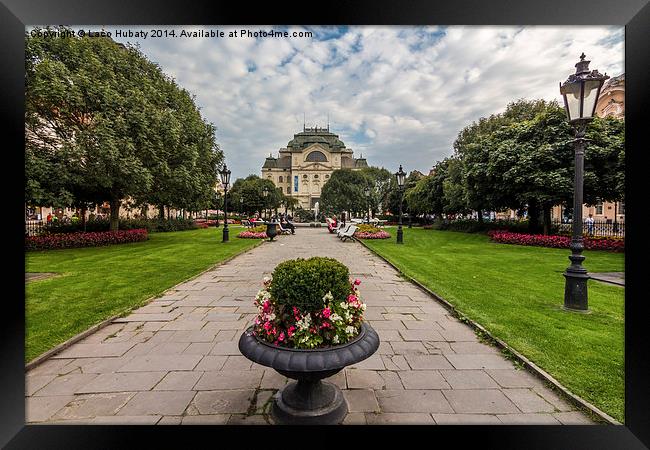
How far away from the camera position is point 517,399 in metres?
2.90

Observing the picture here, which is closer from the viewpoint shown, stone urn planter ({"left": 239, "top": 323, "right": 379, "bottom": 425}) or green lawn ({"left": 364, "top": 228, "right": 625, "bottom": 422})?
stone urn planter ({"left": 239, "top": 323, "right": 379, "bottom": 425})

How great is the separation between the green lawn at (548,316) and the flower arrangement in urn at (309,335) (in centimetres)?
246

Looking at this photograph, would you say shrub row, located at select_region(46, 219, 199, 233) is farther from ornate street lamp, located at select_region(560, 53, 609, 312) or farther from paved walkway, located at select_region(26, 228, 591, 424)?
ornate street lamp, located at select_region(560, 53, 609, 312)

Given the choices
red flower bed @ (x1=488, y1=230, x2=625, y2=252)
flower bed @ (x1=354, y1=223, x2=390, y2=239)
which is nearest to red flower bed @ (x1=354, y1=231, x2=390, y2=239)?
flower bed @ (x1=354, y1=223, x2=390, y2=239)

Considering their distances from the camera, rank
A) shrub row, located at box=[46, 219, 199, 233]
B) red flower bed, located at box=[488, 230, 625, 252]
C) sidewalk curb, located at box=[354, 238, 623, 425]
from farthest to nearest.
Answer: shrub row, located at box=[46, 219, 199, 233] → red flower bed, located at box=[488, 230, 625, 252] → sidewalk curb, located at box=[354, 238, 623, 425]

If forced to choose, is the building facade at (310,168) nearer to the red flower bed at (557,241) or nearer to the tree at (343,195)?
the tree at (343,195)

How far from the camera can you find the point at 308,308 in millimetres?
2402

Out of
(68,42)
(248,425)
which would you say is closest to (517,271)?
(248,425)

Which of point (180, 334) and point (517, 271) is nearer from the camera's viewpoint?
point (180, 334)

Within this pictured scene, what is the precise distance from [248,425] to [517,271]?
962 cm

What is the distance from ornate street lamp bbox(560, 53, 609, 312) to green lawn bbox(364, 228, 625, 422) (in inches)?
14.8

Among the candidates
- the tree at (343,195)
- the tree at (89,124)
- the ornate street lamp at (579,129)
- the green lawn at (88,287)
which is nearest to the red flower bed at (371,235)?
the green lawn at (88,287)

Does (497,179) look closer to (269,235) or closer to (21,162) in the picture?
(269,235)

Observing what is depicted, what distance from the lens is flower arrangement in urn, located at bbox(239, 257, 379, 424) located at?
7.51 ft
